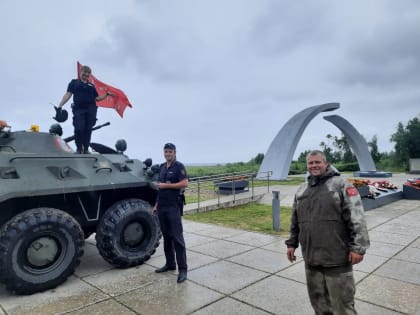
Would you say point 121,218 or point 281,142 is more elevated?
point 281,142

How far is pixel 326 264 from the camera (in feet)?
8.70

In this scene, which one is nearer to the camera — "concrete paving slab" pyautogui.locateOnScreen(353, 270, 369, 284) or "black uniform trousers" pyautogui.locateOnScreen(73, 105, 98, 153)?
"concrete paving slab" pyautogui.locateOnScreen(353, 270, 369, 284)

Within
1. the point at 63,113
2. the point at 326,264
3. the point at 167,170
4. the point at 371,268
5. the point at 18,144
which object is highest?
the point at 63,113

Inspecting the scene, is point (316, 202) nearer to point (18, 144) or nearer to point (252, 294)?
point (252, 294)

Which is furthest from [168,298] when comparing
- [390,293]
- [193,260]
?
[390,293]

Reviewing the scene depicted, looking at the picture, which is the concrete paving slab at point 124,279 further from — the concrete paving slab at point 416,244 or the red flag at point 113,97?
the concrete paving slab at point 416,244

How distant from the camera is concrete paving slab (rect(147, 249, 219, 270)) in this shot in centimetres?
500

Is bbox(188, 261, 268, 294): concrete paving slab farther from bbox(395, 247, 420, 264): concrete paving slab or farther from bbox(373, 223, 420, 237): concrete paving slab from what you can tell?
bbox(373, 223, 420, 237): concrete paving slab

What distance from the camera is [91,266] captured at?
5.01 meters

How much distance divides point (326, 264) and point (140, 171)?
340cm

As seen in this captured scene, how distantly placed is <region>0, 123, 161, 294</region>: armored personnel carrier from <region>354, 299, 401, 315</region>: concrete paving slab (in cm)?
287

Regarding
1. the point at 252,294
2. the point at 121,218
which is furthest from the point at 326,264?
the point at 121,218

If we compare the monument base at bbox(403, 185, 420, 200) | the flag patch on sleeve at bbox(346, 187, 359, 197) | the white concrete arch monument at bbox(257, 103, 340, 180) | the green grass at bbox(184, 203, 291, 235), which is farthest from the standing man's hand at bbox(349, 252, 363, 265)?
the white concrete arch monument at bbox(257, 103, 340, 180)

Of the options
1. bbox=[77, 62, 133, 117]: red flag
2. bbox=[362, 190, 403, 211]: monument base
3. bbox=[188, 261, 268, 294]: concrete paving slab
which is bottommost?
bbox=[188, 261, 268, 294]: concrete paving slab
